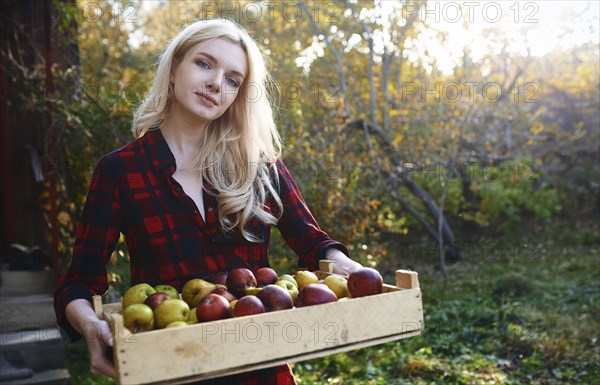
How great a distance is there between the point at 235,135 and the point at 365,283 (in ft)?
2.46

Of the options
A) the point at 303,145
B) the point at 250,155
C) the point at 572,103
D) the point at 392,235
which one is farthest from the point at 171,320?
the point at 572,103

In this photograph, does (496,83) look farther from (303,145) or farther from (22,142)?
(22,142)

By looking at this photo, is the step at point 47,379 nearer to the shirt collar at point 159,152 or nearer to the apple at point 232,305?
the shirt collar at point 159,152

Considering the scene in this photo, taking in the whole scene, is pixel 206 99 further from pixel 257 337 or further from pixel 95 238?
pixel 257 337

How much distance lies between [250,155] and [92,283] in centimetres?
67

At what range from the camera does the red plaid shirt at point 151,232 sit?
1879mm

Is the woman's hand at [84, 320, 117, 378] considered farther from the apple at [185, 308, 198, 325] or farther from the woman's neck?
the woman's neck

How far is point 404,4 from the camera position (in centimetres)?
761

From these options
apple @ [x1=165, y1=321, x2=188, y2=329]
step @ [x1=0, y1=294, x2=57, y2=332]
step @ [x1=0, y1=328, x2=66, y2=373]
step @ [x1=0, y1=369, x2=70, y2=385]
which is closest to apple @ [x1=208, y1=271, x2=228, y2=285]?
apple @ [x1=165, y1=321, x2=188, y2=329]

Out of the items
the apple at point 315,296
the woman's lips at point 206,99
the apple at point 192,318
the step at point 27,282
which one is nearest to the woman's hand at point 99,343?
the apple at point 192,318

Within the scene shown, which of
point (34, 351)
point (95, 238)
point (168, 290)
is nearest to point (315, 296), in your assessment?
point (168, 290)

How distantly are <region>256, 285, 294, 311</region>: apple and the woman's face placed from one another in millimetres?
598

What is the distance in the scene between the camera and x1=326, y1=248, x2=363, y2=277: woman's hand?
2027 mm

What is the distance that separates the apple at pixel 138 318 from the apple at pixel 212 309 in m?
0.12
